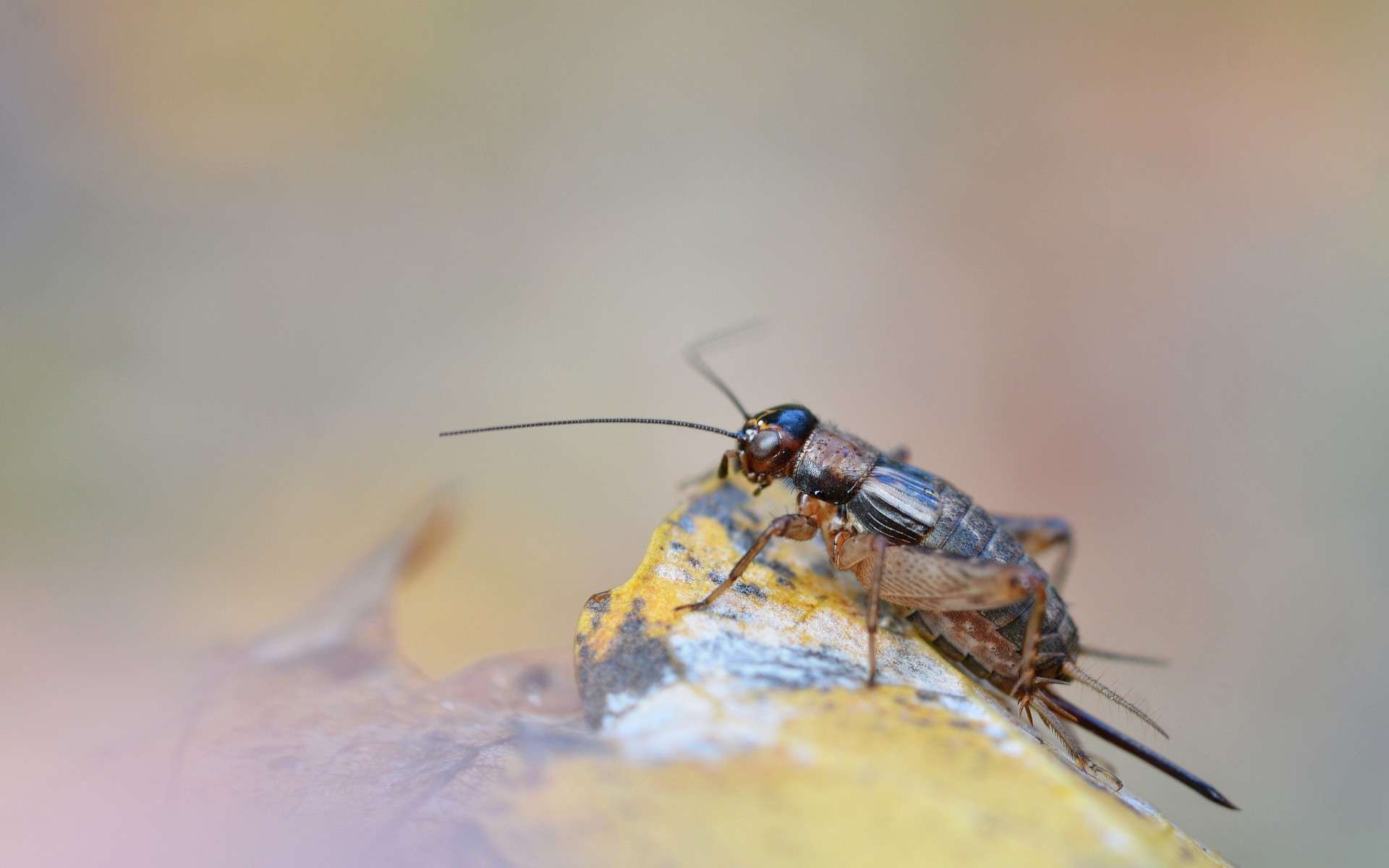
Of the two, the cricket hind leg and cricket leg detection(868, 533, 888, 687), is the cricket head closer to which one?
cricket leg detection(868, 533, 888, 687)

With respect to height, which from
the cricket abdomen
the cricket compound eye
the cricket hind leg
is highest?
the cricket compound eye

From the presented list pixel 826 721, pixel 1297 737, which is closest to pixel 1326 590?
pixel 1297 737

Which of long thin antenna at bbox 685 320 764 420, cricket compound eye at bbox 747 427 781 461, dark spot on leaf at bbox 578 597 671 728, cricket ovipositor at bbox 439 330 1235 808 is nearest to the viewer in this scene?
dark spot on leaf at bbox 578 597 671 728

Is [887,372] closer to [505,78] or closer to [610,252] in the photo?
[610,252]

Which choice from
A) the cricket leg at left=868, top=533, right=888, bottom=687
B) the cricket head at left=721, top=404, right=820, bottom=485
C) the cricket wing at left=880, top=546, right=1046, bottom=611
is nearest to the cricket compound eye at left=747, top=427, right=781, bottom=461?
the cricket head at left=721, top=404, right=820, bottom=485

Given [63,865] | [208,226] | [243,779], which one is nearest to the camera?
[63,865]

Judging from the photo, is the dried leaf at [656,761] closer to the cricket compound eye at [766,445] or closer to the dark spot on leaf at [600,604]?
the dark spot on leaf at [600,604]
